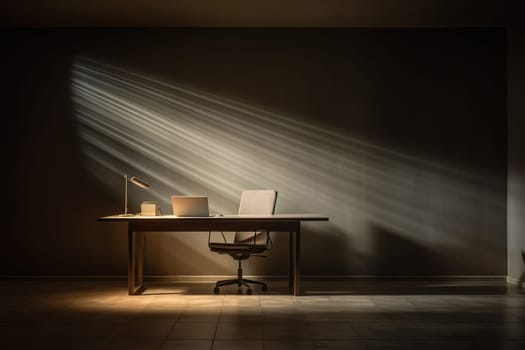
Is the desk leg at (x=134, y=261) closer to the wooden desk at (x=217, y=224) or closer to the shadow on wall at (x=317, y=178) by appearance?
the wooden desk at (x=217, y=224)

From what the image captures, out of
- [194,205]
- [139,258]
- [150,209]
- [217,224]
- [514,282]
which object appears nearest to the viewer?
[217,224]

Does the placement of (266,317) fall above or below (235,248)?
below

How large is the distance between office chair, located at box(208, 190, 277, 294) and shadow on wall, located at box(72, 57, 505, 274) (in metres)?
0.45

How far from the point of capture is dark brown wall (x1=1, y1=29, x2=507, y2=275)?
6781 mm

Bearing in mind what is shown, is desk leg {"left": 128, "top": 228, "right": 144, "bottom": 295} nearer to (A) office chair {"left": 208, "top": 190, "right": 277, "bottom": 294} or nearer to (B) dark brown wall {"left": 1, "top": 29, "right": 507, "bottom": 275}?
(B) dark brown wall {"left": 1, "top": 29, "right": 507, "bottom": 275}

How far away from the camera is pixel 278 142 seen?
22.3ft

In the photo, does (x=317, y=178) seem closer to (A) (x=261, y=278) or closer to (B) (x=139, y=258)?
(A) (x=261, y=278)

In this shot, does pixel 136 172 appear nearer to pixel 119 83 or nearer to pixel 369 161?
pixel 119 83

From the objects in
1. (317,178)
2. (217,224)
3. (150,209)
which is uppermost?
(317,178)

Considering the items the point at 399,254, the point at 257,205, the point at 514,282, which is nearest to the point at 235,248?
the point at 257,205

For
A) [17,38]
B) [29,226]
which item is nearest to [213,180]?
[29,226]

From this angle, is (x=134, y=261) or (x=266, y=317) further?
Result: (x=134, y=261)

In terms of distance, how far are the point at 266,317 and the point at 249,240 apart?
1.72 meters

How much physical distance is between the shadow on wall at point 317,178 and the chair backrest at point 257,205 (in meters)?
0.43
